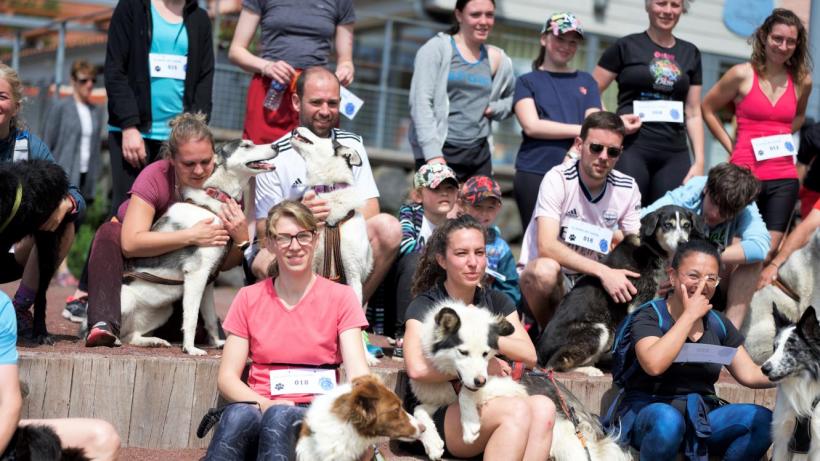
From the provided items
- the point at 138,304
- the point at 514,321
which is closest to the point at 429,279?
the point at 514,321

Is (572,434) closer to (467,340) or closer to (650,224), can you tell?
(467,340)

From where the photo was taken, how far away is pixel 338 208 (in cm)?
556

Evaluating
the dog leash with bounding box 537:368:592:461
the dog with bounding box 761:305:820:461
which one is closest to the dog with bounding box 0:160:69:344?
the dog leash with bounding box 537:368:592:461

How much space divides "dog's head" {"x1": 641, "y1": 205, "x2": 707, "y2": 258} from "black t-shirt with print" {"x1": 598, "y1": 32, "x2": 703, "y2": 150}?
1036 mm

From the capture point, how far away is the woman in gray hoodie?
6.57m

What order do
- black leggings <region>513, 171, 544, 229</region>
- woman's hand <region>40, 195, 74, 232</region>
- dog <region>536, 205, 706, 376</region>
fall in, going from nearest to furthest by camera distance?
woman's hand <region>40, 195, 74, 232</region> < dog <region>536, 205, 706, 376</region> < black leggings <region>513, 171, 544, 229</region>

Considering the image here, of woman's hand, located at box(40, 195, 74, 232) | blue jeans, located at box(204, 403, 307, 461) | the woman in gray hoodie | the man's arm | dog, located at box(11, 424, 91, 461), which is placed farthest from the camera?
the woman in gray hoodie

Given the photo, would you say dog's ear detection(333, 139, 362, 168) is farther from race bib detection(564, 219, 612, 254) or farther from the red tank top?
the red tank top

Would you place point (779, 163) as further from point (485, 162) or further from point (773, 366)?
point (773, 366)

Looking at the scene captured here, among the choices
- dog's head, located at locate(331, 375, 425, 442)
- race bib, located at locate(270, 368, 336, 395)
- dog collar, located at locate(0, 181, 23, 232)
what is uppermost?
dog collar, located at locate(0, 181, 23, 232)

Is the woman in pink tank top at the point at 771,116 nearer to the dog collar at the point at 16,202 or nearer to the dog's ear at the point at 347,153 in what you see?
the dog's ear at the point at 347,153

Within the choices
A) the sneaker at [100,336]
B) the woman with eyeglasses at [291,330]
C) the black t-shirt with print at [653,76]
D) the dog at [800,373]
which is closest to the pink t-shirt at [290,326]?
the woman with eyeglasses at [291,330]

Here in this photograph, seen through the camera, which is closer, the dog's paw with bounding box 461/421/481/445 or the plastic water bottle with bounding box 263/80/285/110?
the dog's paw with bounding box 461/421/481/445

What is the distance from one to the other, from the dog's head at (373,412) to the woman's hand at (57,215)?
2.04 m
